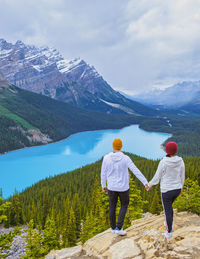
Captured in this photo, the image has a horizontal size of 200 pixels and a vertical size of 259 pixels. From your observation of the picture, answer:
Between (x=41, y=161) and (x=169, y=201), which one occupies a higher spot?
(x=169, y=201)

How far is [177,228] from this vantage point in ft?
33.9

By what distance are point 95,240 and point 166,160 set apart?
586 cm

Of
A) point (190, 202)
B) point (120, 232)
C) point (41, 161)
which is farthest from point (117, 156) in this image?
point (41, 161)

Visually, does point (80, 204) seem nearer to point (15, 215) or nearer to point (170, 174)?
point (15, 215)

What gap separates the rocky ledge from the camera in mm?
8375

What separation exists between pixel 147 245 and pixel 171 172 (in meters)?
3.55

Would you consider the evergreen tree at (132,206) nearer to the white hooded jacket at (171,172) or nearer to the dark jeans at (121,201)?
the dark jeans at (121,201)

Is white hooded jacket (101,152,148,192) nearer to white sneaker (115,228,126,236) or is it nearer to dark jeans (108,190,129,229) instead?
dark jeans (108,190,129,229)

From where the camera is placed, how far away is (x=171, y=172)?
8.52m

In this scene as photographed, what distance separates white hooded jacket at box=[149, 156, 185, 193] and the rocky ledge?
233cm

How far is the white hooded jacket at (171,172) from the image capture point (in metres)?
8.42

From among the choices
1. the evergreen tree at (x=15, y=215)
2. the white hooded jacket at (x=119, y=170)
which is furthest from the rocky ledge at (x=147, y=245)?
the evergreen tree at (x=15, y=215)

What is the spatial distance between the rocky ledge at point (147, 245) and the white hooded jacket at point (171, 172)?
7.65 ft

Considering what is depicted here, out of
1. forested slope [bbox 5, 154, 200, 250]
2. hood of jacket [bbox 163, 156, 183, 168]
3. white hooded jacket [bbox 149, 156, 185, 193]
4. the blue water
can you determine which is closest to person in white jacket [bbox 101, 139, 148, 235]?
white hooded jacket [bbox 149, 156, 185, 193]
